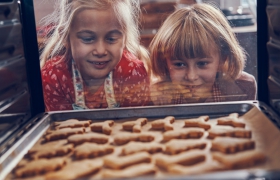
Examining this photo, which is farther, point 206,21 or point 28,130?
point 206,21

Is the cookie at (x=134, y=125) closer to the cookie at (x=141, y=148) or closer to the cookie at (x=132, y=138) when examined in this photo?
the cookie at (x=132, y=138)

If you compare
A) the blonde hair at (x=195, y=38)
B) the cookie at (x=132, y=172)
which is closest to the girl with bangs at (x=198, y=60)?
the blonde hair at (x=195, y=38)

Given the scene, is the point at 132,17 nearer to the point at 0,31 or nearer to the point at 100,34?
the point at 100,34

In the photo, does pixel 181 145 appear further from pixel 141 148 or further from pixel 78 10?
pixel 78 10

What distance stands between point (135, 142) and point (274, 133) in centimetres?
59

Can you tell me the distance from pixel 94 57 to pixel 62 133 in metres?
0.48

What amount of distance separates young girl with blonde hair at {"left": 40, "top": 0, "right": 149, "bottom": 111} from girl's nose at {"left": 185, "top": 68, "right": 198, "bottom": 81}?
0.21 meters

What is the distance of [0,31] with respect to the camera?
1791mm

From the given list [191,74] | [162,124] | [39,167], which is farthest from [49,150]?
[191,74]

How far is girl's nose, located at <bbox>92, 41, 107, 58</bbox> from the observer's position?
84.9 inches

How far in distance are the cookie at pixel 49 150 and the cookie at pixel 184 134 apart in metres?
0.42

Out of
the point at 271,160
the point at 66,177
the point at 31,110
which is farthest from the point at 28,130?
the point at 271,160

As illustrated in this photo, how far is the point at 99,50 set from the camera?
2.16 meters

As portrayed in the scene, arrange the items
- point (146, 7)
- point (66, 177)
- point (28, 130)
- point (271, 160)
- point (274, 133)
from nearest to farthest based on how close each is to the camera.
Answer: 1. point (66, 177)
2. point (271, 160)
3. point (274, 133)
4. point (28, 130)
5. point (146, 7)
